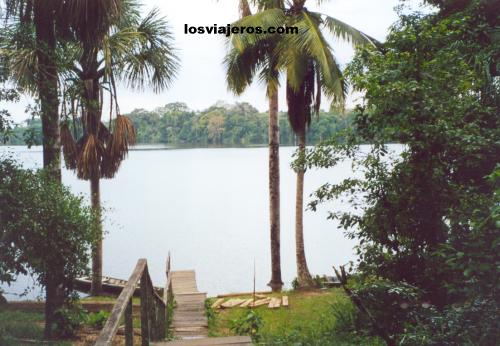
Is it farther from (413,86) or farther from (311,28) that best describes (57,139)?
(311,28)

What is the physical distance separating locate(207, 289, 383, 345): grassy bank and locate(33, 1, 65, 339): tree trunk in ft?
9.62

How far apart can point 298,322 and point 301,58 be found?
6757 mm

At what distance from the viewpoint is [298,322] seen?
9977 millimetres

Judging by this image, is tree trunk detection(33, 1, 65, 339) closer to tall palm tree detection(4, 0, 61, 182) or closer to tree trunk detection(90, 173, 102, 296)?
tall palm tree detection(4, 0, 61, 182)

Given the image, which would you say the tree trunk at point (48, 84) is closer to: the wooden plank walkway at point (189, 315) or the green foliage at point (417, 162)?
the wooden plank walkway at point (189, 315)

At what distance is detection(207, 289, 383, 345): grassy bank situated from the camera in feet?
21.7

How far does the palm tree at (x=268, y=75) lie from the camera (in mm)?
14195

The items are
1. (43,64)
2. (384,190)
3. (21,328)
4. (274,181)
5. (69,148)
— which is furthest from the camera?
(274,181)

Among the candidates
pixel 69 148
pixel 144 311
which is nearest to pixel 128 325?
pixel 144 311

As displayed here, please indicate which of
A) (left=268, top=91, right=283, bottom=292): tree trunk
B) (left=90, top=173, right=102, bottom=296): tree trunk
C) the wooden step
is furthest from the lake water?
the wooden step

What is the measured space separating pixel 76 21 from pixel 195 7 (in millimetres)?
13354

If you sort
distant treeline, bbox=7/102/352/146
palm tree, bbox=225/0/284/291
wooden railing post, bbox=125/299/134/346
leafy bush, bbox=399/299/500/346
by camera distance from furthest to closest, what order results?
distant treeline, bbox=7/102/352/146 < palm tree, bbox=225/0/284/291 < leafy bush, bbox=399/299/500/346 < wooden railing post, bbox=125/299/134/346

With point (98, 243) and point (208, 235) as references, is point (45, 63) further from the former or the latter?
point (208, 235)

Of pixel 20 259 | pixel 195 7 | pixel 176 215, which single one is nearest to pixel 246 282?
pixel 195 7
